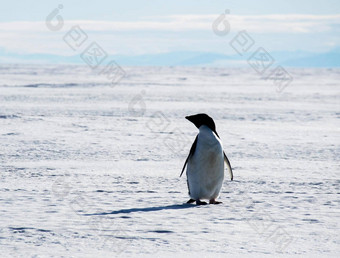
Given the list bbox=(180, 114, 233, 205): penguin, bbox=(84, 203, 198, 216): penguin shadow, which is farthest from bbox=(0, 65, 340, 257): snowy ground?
bbox=(180, 114, 233, 205): penguin

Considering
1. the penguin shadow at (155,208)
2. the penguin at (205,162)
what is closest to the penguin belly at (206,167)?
the penguin at (205,162)

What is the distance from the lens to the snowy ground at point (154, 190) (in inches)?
127

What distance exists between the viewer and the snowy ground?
3229 mm

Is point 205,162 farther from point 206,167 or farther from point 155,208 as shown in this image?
point 155,208

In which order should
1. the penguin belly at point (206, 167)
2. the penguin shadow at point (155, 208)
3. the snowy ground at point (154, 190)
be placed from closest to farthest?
1. the snowy ground at point (154, 190)
2. the penguin shadow at point (155, 208)
3. the penguin belly at point (206, 167)

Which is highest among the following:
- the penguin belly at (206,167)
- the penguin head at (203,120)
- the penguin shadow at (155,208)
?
the penguin head at (203,120)

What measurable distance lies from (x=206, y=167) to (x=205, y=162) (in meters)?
0.04

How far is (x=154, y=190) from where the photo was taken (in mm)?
4906

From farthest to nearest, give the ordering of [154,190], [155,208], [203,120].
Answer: [154,190]
[203,120]
[155,208]

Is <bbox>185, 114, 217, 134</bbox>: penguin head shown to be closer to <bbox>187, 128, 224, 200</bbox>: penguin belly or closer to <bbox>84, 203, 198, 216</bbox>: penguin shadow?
<bbox>187, 128, 224, 200</bbox>: penguin belly

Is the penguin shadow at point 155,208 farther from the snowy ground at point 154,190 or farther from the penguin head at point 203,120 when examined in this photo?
the penguin head at point 203,120

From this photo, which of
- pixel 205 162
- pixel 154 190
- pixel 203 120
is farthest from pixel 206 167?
pixel 154 190

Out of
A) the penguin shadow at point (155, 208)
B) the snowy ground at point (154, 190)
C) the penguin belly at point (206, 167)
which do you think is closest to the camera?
the snowy ground at point (154, 190)

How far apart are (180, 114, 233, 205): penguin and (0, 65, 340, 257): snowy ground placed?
16 centimetres
